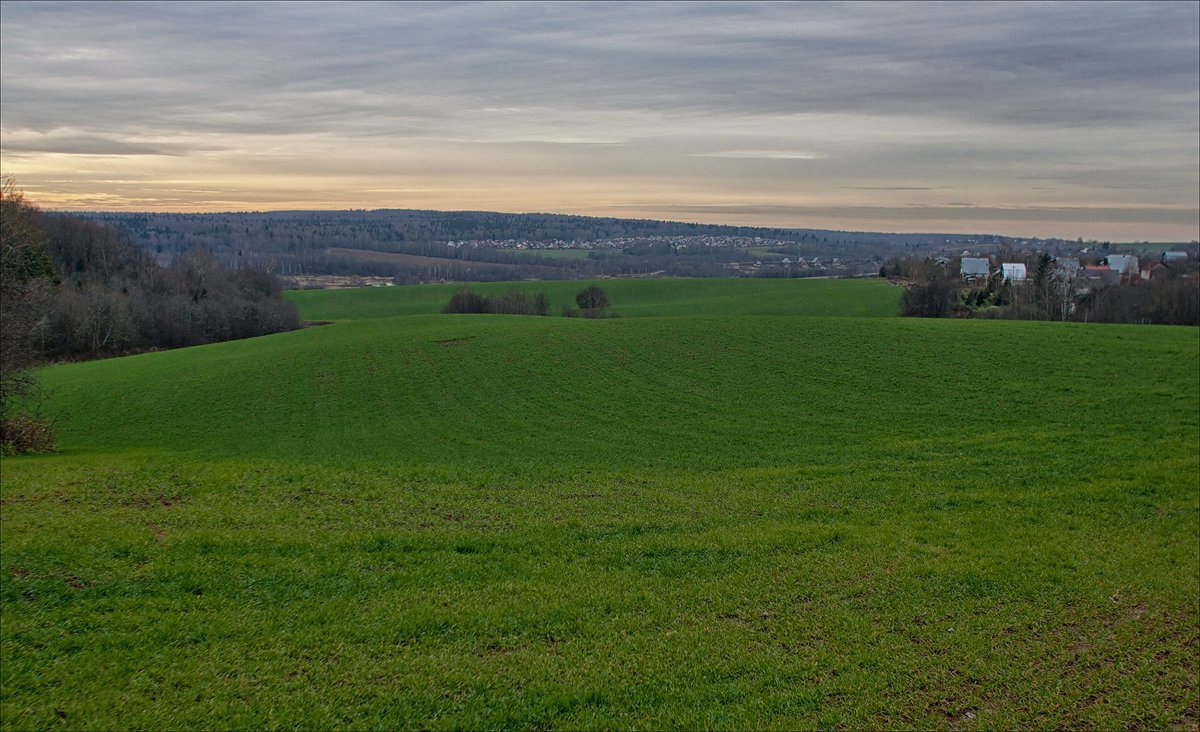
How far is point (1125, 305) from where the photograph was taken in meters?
74.9

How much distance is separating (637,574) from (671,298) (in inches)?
4028

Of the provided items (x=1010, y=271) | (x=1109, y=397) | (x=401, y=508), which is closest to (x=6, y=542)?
(x=401, y=508)

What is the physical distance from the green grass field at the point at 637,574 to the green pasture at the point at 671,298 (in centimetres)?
5911

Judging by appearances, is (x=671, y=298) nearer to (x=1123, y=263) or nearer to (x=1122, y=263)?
(x=1123, y=263)

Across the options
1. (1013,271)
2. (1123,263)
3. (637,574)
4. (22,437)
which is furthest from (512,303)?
(1123,263)

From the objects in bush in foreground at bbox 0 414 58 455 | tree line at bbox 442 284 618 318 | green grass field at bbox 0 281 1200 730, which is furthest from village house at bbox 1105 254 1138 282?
bush in foreground at bbox 0 414 58 455

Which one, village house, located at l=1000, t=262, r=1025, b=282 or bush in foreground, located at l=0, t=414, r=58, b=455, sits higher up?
village house, located at l=1000, t=262, r=1025, b=282

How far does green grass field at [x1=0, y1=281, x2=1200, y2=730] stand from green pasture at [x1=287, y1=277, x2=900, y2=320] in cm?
5911

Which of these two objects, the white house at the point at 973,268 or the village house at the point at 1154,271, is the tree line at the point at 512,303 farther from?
the village house at the point at 1154,271

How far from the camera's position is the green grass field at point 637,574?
7496 mm

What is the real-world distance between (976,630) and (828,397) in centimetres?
2366

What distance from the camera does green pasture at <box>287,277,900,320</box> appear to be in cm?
8838

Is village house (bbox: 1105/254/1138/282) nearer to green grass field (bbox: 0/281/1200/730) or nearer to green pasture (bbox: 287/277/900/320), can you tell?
green pasture (bbox: 287/277/900/320)

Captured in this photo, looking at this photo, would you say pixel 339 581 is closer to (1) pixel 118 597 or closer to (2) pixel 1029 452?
(1) pixel 118 597
